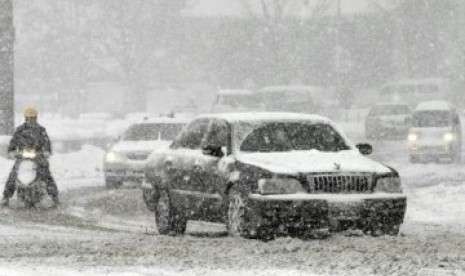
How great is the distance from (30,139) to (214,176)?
5742 millimetres

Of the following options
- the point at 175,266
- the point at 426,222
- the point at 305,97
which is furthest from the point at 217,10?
the point at 175,266

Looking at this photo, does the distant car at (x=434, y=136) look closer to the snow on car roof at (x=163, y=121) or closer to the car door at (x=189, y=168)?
the snow on car roof at (x=163, y=121)

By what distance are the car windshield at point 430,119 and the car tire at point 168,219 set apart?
63.5ft

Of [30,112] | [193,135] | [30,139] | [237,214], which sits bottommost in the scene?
[237,214]

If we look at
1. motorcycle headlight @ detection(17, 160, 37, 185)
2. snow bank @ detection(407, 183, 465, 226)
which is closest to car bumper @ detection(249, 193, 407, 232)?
snow bank @ detection(407, 183, 465, 226)

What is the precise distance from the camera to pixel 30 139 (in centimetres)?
1861

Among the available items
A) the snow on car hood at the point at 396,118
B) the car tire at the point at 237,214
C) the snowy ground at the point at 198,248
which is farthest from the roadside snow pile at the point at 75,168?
the snow on car hood at the point at 396,118

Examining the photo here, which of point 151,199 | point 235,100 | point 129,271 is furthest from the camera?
point 235,100

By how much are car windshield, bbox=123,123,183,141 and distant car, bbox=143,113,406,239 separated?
27.5ft

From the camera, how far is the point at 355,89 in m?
69.4

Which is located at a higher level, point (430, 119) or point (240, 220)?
point (430, 119)

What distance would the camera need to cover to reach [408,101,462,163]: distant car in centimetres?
3225

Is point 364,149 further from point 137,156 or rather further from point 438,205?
point 137,156

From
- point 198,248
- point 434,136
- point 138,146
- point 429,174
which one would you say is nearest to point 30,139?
point 138,146
